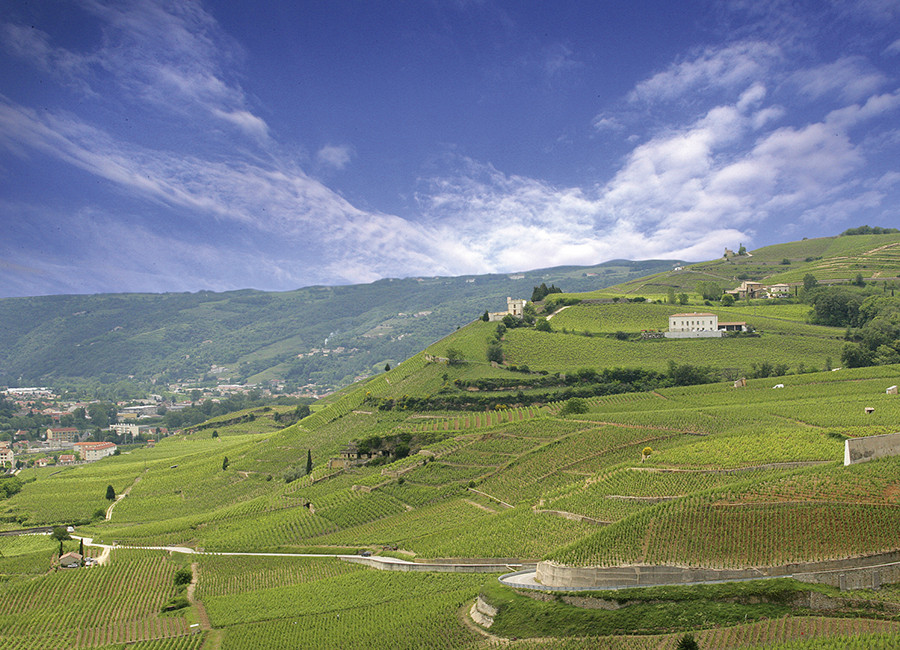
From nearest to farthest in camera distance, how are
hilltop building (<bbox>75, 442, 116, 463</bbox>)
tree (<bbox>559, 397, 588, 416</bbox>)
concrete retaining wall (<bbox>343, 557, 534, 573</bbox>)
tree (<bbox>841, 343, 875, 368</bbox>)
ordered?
concrete retaining wall (<bbox>343, 557, 534, 573</bbox>), tree (<bbox>559, 397, 588, 416</bbox>), tree (<bbox>841, 343, 875, 368</bbox>), hilltop building (<bbox>75, 442, 116, 463</bbox>)

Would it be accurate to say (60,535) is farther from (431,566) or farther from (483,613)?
(483,613)

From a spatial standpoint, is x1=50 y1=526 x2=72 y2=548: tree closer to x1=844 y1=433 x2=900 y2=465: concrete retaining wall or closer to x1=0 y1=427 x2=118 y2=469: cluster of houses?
x1=844 y1=433 x2=900 y2=465: concrete retaining wall

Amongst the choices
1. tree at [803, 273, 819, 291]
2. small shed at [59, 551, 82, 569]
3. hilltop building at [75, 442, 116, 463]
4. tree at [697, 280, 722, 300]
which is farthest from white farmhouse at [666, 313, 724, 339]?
hilltop building at [75, 442, 116, 463]

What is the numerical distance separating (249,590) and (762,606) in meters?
33.4

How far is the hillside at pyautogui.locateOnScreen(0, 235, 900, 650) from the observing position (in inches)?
1138

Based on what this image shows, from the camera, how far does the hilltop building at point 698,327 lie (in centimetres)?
10281

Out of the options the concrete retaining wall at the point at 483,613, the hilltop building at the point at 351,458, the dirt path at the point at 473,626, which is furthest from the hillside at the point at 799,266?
the concrete retaining wall at the point at 483,613

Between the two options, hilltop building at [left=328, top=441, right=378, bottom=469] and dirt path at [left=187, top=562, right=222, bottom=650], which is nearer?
dirt path at [left=187, top=562, right=222, bottom=650]

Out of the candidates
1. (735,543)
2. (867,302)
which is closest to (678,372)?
(867,302)

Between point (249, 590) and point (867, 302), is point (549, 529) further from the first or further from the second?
point (867, 302)

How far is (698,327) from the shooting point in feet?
340

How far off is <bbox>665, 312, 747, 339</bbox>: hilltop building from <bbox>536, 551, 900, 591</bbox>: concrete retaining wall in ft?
251

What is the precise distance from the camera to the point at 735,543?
102 ft

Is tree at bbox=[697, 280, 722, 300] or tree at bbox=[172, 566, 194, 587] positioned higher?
tree at bbox=[697, 280, 722, 300]
